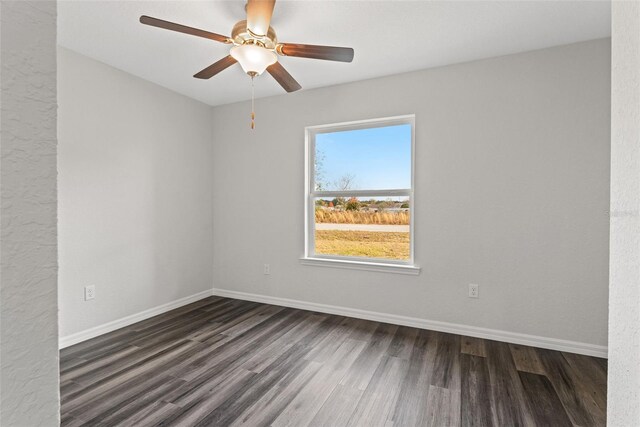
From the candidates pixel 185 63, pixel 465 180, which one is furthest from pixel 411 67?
pixel 185 63

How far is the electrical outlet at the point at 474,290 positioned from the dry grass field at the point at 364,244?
2.08 ft

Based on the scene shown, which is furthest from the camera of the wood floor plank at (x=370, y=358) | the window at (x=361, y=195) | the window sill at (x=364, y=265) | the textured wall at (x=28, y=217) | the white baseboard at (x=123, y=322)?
the window at (x=361, y=195)

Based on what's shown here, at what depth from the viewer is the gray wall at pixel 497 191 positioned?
2.48m

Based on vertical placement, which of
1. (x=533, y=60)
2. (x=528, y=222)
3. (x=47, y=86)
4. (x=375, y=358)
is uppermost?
(x=533, y=60)

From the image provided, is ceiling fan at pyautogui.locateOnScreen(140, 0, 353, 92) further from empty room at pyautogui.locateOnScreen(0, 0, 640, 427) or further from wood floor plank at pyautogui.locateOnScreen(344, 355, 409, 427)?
wood floor plank at pyautogui.locateOnScreen(344, 355, 409, 427)

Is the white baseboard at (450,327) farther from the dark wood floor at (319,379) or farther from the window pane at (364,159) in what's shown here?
the window pane at (364,159)

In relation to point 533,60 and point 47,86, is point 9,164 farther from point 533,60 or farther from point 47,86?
point 533,60

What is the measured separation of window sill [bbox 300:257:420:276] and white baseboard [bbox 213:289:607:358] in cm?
44

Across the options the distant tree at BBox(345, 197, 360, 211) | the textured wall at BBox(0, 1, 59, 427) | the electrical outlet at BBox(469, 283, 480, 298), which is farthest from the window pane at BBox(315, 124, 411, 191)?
the textured wall at BBox(0, 1, 59, 427)

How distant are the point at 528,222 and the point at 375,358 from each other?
1.70m

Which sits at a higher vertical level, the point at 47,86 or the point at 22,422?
the point at 47,86

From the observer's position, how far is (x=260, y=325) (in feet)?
10.1

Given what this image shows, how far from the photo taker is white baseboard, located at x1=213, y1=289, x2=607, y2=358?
252 cm

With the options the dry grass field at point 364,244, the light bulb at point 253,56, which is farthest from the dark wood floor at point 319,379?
the light bulb at point 253,56
